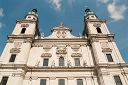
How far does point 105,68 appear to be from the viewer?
19.8 meters

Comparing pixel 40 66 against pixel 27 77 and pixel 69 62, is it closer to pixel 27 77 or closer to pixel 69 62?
pixel 27 77

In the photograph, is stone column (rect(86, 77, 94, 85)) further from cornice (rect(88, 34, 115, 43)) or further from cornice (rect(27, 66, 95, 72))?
cornice (rect(88, 34, 115, 43))

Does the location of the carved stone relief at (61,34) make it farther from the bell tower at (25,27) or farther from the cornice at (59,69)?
the cornice at (59,69)

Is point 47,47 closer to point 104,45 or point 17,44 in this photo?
point 17,44

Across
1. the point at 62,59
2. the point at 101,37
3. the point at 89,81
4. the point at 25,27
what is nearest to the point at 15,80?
the point at 62,59

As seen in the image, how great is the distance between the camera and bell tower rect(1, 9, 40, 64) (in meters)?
21.6

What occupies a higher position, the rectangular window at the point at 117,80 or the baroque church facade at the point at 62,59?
the baroque church facade at the point at 62,59

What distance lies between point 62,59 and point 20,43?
6.88 metres

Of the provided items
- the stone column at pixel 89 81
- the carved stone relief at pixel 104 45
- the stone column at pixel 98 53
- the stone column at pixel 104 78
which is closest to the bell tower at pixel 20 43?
the stone column at pixel 89 81

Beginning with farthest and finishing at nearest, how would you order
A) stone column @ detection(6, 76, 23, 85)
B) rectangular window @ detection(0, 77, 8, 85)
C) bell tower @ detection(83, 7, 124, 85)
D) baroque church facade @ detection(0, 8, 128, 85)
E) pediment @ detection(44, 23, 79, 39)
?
pediment @ detection(44, 23, 79, 39)
bell tower @ detection(83, 7, 124, 85)
baroque church facade @ detection(0, 8, 128, 85)
rectangular window @ detection(0, 77, 8, 85)
stone column @ detection(6, 76, 23, 85)

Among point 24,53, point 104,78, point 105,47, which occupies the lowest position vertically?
point 104,78

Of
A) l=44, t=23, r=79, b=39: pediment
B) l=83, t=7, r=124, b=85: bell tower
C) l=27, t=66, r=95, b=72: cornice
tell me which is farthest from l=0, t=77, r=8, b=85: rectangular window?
l=83, t=7, r=124, b=85: bell tower

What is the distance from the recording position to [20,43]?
79.6ft

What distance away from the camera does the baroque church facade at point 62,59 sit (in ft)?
63.0
